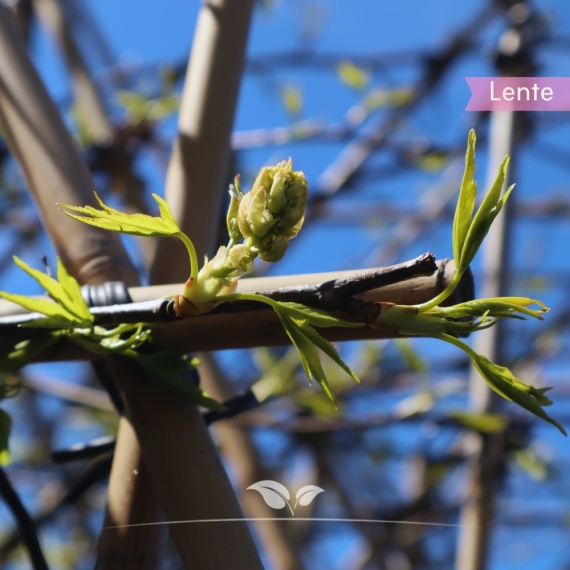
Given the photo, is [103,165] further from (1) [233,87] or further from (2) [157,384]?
(2) [157,384]

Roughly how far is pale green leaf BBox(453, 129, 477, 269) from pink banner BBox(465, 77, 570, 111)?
0.72 feet

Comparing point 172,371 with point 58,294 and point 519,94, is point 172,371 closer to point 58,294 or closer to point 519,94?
point 58,294

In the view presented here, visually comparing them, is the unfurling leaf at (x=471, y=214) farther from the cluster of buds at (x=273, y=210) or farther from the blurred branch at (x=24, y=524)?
the blurred branch at (x=24, y=524)

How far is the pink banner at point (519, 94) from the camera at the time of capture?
42 centimetres

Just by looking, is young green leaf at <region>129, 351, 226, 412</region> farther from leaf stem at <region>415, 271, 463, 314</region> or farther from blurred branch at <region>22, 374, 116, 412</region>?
blurred branch at <region>22, 374, 116, 412</region>

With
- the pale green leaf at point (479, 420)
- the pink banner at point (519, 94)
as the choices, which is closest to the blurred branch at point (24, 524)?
the pink banner at point (519, 94)

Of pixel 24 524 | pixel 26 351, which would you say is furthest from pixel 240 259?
pixel 24 524

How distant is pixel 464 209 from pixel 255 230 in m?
0.07

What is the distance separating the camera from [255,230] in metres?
0.20

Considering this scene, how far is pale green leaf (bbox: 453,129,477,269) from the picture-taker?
0.68 feet

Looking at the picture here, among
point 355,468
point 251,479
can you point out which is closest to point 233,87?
point 251,479

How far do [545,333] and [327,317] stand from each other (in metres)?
1.15

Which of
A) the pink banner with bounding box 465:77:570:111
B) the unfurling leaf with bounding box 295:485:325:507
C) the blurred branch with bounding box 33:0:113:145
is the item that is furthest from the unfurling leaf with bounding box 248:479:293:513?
the blurred branch with bounding box 33:0:113:145

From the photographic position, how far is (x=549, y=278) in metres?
1.29
